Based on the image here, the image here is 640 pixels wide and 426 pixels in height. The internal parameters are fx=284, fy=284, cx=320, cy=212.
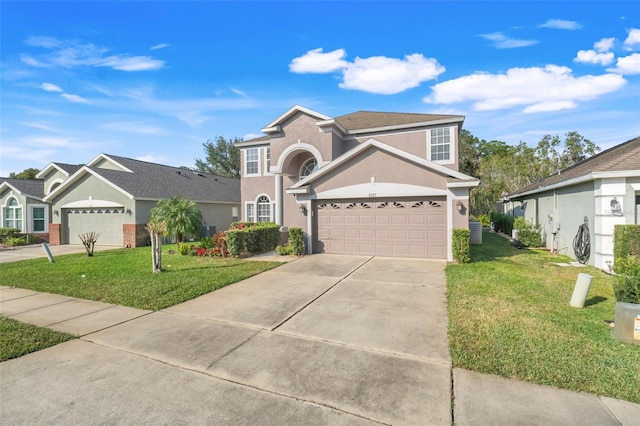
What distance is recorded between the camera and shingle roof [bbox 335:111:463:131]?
14613 millimetres

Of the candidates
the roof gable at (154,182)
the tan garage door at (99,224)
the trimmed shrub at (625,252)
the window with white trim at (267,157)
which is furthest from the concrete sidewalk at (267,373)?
the roof gable at (154,182)

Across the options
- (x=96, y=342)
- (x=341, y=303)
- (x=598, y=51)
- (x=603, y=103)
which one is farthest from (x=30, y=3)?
(x=603, y=103)

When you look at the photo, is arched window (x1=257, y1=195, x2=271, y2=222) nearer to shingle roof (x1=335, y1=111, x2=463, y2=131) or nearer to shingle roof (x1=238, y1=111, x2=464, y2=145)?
shingle roof (x1=238, y1=111, x2=464, y2=145)

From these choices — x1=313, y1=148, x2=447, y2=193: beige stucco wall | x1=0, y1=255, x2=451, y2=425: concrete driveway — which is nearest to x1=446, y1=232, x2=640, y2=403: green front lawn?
x1=0, y1=255, x2=451, y2=425: concrete driveway

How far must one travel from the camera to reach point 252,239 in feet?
40.8

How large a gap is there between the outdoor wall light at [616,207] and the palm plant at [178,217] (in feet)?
53.8

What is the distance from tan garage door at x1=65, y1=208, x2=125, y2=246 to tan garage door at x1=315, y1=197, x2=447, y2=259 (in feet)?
41.8

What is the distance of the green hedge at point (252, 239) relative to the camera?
38.1 feet

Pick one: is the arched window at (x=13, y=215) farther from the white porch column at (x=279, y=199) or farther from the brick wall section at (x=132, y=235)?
the white porch column at (x=279, y=199)

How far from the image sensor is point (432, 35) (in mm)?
11805

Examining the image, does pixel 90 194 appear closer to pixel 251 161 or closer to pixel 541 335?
pixel 251 161

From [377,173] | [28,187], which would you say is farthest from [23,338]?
[28,187]

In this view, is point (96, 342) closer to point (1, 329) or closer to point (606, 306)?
point (1, 329)

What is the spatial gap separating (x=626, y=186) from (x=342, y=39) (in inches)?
456
